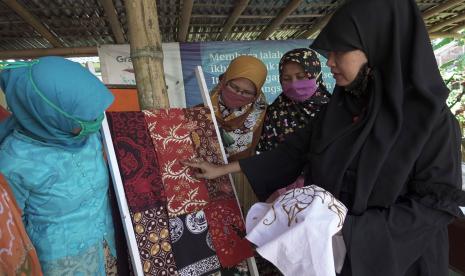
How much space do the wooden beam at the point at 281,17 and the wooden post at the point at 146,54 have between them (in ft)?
8.45

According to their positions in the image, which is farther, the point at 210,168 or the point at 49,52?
the point at 49,52

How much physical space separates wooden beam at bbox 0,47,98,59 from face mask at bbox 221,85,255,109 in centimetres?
337

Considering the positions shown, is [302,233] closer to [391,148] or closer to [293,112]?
[391,148]

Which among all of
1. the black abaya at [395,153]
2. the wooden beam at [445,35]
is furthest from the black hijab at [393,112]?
the wooden beam at [445,35]

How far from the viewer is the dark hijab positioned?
2.08 metres

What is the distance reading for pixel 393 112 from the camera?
1.03 m

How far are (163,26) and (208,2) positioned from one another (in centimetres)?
91

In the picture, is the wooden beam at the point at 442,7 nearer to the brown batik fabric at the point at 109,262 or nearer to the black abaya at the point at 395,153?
the black abaya at the point at 395,153

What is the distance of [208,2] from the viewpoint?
13.0 feet

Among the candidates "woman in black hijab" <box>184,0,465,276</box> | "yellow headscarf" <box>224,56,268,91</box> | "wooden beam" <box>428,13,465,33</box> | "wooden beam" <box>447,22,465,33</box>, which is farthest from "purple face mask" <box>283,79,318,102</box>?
"wooden beam" <box>447,22,465,33</box>

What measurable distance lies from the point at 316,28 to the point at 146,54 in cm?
405

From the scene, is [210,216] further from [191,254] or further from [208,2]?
[208,2]

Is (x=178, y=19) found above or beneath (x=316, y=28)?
above

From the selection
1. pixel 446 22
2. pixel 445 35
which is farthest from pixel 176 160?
pixel 445 35
